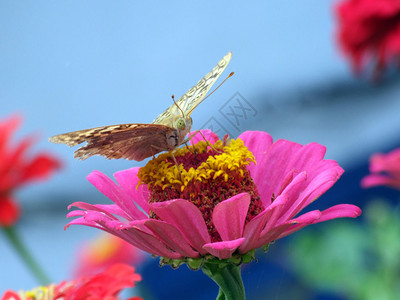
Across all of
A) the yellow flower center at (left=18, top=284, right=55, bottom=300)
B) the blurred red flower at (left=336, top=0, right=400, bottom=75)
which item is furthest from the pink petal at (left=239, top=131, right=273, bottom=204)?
the blurred red flower at (left=336, top=0, right=400, bottom=75)

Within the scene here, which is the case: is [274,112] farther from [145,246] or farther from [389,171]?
[145,246]

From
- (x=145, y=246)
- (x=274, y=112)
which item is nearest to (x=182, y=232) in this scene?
(x=145, y=246)

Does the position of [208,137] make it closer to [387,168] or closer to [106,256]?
[387,168]

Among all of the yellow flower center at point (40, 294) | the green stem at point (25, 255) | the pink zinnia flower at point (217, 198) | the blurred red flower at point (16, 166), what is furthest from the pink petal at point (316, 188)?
the blurred red flower at point (16, 166)

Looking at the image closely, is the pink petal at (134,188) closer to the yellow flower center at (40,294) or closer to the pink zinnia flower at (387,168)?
the yellow flower center at (40,294)

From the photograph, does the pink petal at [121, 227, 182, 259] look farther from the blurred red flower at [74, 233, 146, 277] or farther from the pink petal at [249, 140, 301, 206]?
the blurred red flower at [74, 233, 146, 277]

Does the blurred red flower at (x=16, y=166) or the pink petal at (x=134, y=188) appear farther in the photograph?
the blurred red flower at (x=16, y=166)
